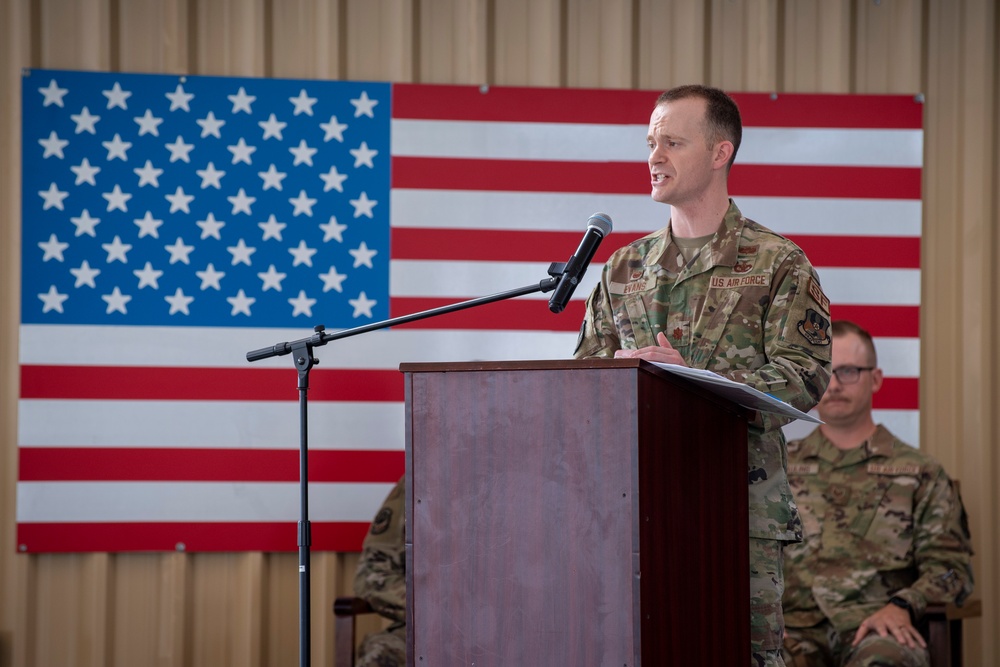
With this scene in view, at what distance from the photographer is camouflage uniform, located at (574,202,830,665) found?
90.0 inches

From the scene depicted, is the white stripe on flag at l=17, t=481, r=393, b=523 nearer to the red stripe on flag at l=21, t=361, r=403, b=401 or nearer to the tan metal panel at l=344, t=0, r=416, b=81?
the red stripe on flag at l=21, t=361, r=403, b=401

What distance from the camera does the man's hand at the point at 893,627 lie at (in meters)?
3.51

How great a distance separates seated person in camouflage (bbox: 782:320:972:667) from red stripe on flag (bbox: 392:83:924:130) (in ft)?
3.08

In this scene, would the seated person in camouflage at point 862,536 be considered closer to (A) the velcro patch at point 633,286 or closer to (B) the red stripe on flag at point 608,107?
(B) the red stripe on flag at point 608,107

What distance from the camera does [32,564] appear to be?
418cm

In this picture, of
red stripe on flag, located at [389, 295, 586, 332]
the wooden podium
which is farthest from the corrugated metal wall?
the wooden podium

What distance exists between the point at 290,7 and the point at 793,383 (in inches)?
117

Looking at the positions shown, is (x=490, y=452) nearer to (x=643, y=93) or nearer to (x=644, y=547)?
(x=644, y=547)

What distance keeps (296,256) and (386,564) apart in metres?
1.26

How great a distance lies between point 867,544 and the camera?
12.6ft

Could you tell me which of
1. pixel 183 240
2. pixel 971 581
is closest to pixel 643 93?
pixel 183 240

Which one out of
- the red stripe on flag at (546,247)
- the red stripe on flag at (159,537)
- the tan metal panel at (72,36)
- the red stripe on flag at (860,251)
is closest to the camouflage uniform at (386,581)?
the red stripe on flag at (159,537)

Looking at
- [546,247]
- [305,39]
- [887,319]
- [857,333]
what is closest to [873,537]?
[857,333]

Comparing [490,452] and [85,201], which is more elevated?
[85,201]
